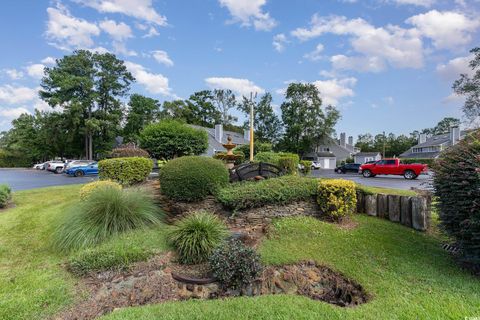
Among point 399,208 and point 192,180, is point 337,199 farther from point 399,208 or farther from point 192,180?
point 192,180

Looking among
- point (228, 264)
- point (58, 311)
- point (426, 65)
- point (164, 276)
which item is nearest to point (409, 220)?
point (228, 264)

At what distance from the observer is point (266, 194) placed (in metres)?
5.55

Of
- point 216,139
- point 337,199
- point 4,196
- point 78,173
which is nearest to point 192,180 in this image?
point 337,199

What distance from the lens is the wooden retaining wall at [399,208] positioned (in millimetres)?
5082

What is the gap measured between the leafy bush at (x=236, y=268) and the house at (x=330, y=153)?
40.3 meters

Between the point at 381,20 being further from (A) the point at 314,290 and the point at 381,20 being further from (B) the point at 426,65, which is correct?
(A) the point at 314,290

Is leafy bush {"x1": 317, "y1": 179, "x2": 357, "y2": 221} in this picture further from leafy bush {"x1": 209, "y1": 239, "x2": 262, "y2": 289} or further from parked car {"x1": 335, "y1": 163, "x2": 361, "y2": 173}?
parked car {"x1": 335, "y1": 163, "x2": 361, "y2": 173}

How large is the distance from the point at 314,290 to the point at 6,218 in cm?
791

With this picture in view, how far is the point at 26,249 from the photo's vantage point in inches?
196

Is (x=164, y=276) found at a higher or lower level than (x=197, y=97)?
lower

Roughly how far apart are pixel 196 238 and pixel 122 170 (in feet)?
18.1

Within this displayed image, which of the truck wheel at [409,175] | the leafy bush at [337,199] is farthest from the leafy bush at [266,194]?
the truck wheel at [409,175]

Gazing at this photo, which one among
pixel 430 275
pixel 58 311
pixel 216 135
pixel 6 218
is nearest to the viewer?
pixel 58 311

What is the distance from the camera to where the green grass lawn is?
272 centimetres
